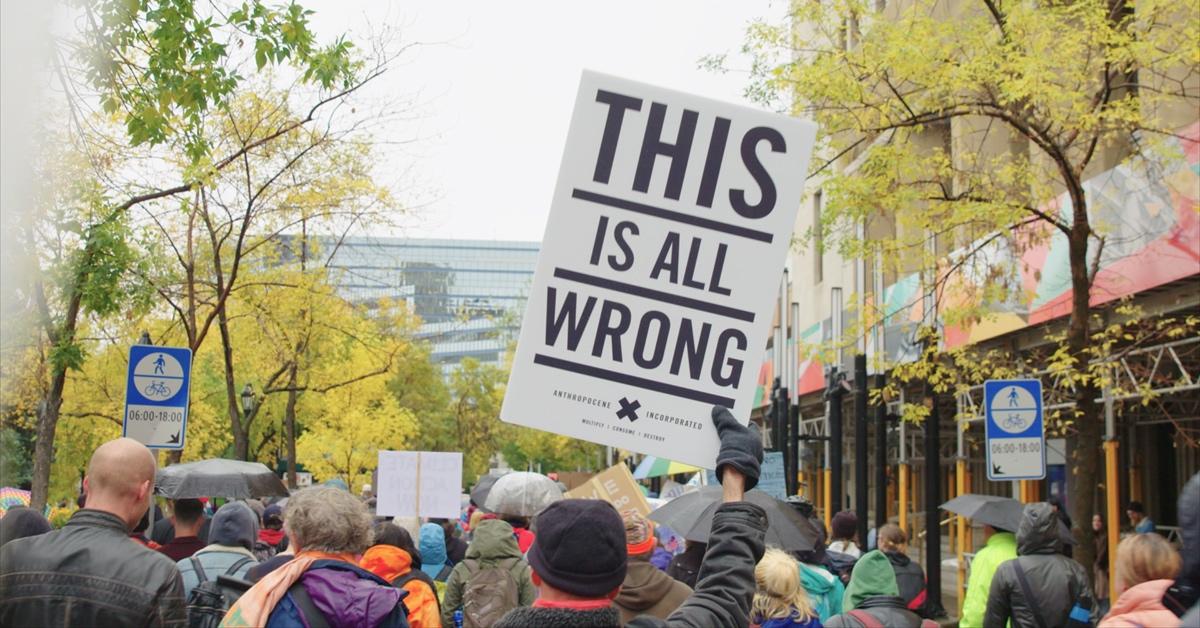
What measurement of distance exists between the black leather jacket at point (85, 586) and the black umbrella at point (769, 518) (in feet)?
12.3

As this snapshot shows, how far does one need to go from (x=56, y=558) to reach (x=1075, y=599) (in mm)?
6495

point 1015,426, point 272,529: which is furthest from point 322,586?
point 1015,426

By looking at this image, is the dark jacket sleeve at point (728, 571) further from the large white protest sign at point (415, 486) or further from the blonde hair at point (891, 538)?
the large white protest sign at point (415, 486)

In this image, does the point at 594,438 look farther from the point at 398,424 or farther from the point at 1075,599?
the point at 398,424

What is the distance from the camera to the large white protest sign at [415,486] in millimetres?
14367

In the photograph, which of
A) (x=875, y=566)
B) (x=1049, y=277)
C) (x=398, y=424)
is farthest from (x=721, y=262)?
(x=398, y=424)

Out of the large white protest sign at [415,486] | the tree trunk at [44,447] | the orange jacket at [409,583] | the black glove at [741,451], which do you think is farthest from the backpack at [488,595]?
the tree trunk at [44,447]

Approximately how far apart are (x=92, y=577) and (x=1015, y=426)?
9.07m

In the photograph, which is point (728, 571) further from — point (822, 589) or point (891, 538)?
point (891, 538)

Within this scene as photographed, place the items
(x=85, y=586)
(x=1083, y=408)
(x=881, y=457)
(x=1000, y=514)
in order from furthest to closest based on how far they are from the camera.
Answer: (x=881, y=457), (x=1083, y=408), (x=1000, y=514), (x=85, y=586)

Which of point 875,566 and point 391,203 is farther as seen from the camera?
point 391,203

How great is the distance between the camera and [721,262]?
428 centimetres

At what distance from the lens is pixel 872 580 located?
688 centimetres

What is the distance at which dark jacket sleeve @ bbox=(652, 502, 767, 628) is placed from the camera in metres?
3.46
